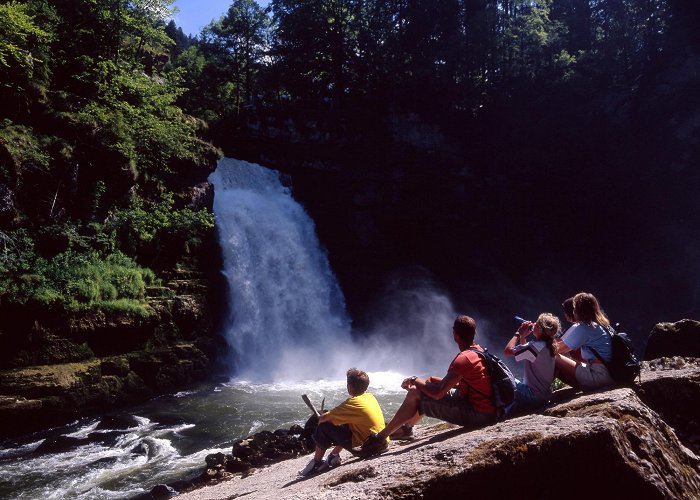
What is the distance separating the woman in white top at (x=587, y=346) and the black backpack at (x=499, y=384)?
1.05 meters

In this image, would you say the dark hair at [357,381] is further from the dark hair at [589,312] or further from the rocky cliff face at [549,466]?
the dark hair at [589,312]

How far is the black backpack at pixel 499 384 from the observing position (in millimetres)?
4550

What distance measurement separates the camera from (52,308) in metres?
13.5

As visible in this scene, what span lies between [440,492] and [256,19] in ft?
125

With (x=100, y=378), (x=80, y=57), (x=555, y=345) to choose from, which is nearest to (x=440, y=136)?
(x=80, y=57)

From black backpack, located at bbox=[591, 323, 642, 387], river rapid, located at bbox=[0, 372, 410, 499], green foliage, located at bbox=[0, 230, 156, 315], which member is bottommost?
river rapid, located at bbox=[0, 372, 410, 499]

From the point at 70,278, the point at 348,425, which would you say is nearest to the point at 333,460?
the point at 348,425

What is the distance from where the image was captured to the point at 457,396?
4.75 meters

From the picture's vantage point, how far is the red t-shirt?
4594mm

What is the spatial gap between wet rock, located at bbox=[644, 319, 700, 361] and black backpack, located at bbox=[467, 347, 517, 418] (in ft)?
30.1

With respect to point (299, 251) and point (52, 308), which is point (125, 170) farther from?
point (299, 251)

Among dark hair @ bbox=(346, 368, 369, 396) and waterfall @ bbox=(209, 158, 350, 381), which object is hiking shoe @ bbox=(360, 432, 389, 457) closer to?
dark hair @ bbox=(346, 368, 369, 396)

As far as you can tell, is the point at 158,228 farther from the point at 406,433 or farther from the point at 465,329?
the point at 465,329

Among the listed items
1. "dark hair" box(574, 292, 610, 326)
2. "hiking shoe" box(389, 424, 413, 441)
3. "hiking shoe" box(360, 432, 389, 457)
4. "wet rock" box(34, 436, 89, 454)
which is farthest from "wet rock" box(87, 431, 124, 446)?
"dark hair" box(574, 292, 610, 326)
